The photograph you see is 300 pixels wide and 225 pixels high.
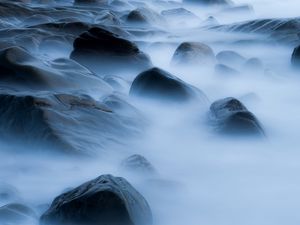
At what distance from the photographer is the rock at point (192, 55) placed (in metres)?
5.10

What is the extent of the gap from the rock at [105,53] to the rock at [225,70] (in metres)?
0.55

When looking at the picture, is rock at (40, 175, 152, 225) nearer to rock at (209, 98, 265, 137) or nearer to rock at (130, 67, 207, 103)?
rock at (209, 98, 265, 137)

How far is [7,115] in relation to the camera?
3266 millimetres

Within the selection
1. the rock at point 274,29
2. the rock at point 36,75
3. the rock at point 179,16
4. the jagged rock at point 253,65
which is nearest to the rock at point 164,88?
the rock at point 36,75

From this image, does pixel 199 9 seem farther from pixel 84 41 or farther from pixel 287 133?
pixel 287 133

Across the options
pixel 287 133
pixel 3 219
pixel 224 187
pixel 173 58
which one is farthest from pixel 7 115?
pixel 173 58

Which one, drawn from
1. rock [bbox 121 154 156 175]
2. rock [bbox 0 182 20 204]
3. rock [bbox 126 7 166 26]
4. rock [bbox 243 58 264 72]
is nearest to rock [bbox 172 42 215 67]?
rock [bbox 243 58 264 72]

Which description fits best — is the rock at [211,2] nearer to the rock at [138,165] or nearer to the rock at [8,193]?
the rock at [138,165]

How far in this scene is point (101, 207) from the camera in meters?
2.30

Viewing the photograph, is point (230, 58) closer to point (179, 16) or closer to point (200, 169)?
point (200, 169)

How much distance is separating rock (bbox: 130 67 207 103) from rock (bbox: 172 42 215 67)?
1.04 m

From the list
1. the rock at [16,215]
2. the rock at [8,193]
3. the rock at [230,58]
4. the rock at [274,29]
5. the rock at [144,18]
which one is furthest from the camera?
the rock at [144,18]

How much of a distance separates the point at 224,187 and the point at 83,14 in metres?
4.63

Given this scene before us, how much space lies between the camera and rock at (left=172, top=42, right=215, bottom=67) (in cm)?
510
